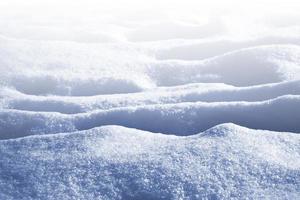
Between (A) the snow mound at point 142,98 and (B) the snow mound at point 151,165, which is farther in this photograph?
(A) the snow mound at point 142,98

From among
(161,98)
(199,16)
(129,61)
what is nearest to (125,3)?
(199,16)

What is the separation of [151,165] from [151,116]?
0.29 m

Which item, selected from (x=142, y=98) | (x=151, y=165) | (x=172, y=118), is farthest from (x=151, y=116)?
(x=151, y=165)

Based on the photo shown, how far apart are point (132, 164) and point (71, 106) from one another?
1.48 ft

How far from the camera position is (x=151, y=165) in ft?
3.43

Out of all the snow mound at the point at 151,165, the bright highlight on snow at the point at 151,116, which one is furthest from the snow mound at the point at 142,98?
the snow mound at the point at 151,165

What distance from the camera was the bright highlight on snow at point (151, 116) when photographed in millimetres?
993

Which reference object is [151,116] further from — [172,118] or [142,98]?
[142,98]

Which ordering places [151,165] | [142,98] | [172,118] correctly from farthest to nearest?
[142,98] < [172,118] < [151,165]

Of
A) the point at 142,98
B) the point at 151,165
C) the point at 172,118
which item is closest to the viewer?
the point at 151,165

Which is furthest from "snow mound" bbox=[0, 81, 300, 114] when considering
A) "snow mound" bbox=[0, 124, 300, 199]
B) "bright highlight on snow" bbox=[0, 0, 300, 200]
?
"snow mound" bbox=[0, 124, 300, 199]

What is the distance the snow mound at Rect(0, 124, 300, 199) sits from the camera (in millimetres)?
966

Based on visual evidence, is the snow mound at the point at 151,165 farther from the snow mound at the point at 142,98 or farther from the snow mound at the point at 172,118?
the snow mound at the point at 142,98

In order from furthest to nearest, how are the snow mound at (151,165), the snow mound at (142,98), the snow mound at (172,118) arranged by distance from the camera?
1. the snow mound at (142,98)
2. the snow mound at (172,118)
3. the snow mound at (151,165)
